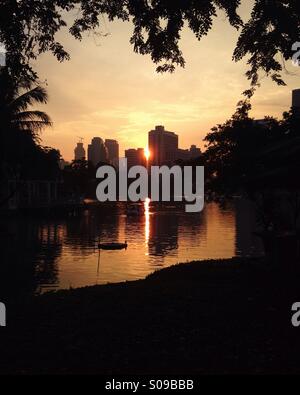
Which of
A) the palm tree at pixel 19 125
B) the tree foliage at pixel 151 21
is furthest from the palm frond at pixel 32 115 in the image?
the tree foliage at pixel 151 21

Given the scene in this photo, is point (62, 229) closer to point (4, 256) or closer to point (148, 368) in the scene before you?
point (4, 256)

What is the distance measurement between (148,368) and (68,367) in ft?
4.37

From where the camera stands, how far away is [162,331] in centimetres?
943

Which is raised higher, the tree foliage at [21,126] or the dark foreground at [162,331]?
the tree foliage at [21,126]

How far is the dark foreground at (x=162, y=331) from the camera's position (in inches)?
308

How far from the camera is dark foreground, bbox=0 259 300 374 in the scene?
7832 millimetres

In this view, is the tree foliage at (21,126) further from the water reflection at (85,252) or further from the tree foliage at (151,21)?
the tree foliage at (151,21)

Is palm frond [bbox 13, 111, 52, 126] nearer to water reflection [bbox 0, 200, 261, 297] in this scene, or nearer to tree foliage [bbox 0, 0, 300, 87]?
water reflection [bbox 0, 200, 261, 297]

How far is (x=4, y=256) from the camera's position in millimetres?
41375

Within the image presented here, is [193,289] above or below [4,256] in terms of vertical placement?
above
